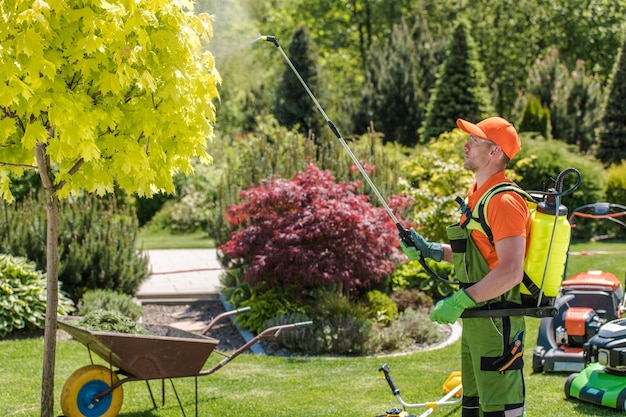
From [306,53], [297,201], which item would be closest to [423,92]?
[306,53]

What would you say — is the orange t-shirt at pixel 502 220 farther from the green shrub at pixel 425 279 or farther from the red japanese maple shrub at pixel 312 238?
the green shrub at pixel 425 279

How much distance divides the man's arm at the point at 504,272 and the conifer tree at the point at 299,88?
19923mm

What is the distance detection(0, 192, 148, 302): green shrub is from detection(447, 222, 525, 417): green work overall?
6.13 m

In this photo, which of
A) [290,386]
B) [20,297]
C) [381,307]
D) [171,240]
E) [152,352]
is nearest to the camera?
[152,352]

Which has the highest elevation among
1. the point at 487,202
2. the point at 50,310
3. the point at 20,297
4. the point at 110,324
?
the point at 487,202

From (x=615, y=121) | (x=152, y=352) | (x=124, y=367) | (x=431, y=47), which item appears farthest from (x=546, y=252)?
(x=431, y=47)

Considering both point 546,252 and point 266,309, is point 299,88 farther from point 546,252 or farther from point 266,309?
point 546,252

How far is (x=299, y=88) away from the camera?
23672 millimetres

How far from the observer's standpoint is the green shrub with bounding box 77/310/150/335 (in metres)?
6.26

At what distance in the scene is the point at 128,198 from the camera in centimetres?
1756

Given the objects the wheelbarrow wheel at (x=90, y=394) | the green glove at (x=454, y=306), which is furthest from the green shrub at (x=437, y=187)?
the green glove at (x=454, y=306)

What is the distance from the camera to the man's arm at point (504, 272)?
3.60 metres

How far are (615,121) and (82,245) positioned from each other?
53.7 ft

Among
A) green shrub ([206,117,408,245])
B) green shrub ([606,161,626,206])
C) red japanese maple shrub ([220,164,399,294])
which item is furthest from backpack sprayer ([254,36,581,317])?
A: green shrub ([606,161,626,206])
